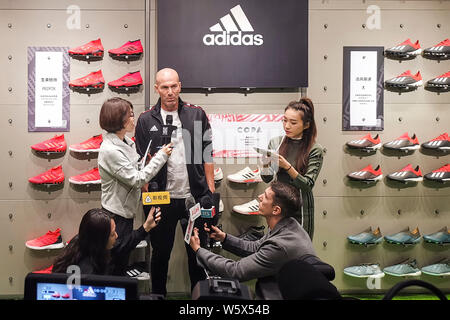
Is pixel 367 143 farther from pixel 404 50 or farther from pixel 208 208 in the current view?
pixel 208 208

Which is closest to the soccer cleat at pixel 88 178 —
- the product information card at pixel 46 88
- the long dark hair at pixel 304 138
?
the product information card at pixel 46 88

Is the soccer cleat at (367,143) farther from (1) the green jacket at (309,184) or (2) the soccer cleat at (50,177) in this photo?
Result: (2) the soccer cleat at (50,177)

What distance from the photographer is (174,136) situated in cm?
294

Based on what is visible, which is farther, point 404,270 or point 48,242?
point 404,270

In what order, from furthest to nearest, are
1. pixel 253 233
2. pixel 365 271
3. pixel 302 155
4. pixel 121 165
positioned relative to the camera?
pixel 365 271 → pixel 253 233 → pixel 302 155 → pixel 121 165

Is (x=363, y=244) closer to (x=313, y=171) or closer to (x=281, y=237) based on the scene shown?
(x=313, y=171)

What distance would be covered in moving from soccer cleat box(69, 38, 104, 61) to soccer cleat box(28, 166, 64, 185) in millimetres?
1048

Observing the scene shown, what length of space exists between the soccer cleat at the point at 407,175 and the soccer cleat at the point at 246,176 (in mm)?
1267

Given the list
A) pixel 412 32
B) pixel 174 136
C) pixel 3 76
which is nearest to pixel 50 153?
pixel 3 76

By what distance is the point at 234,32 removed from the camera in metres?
3.42

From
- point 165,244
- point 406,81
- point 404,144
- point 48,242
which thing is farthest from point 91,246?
point 406,81

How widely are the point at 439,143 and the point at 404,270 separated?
1237 millimetres

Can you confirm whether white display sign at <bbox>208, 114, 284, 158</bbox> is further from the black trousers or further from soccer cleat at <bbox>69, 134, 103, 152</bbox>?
soccer cleat at <bbox>69, 134, 103, 152</bbox>
